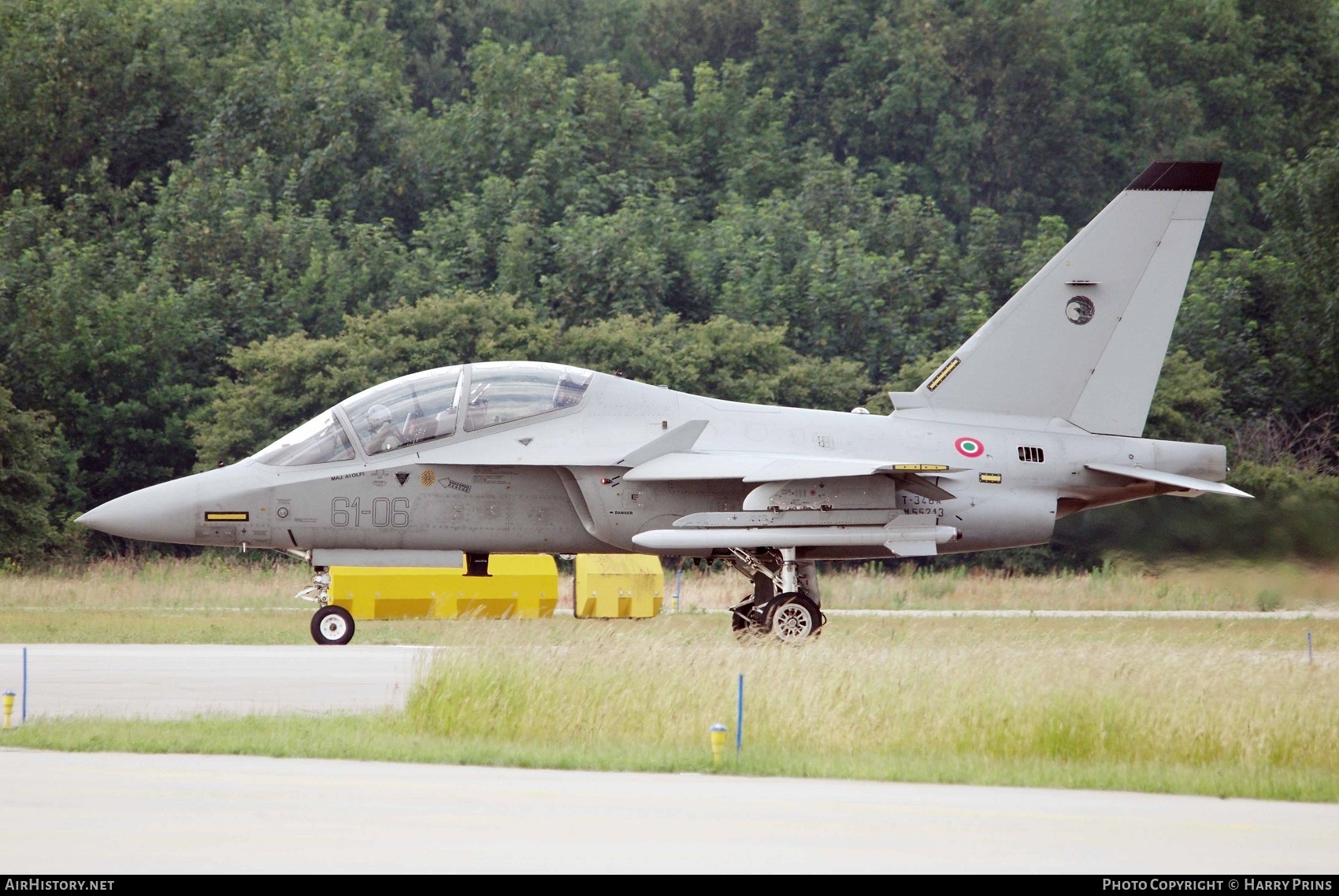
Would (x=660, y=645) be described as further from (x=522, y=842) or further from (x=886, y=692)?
(x=522, y=842)

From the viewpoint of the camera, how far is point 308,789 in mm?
7910

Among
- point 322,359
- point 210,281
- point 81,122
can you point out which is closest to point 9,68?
point 81,122

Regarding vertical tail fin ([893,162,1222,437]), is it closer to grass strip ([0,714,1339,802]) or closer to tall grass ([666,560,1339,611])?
tall grass ([666,560,1339,611])

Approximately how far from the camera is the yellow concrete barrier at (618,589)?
2131cm

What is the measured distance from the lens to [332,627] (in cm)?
1620

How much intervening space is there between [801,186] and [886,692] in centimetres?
4328

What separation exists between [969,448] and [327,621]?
22.9 ft

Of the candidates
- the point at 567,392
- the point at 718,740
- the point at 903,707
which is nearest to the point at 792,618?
the point at 567,392

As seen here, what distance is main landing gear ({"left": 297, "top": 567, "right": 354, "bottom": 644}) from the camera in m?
16.1

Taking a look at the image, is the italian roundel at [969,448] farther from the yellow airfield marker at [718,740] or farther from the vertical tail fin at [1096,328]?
the yellow airfield marker at [718,740]

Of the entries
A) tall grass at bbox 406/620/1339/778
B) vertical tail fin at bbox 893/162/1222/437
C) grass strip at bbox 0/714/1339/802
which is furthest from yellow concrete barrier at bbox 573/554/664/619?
grass strip at bbox 0/714/1339/802

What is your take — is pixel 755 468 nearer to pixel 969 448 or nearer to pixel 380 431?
pixel 969 448

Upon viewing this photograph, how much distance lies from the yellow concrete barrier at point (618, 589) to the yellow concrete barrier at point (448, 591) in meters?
0.45

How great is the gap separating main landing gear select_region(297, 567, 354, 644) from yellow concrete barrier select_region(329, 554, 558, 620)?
3.50 meters
